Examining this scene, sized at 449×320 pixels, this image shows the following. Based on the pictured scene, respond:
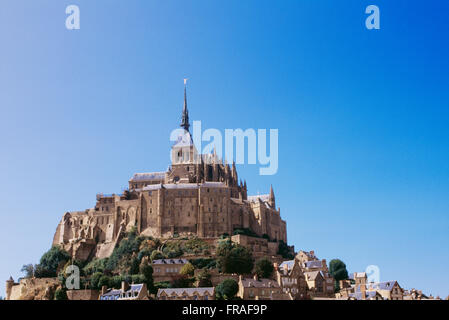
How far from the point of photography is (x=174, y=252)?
86.4m

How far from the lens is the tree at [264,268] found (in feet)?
262

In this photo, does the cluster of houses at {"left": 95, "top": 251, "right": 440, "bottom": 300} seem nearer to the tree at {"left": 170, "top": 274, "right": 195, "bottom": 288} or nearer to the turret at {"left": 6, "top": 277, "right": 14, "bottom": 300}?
the tree at {"left": 170, "top": 274, "right": 195, "bottom": 288}

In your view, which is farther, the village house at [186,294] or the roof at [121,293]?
the roof at [121,293]

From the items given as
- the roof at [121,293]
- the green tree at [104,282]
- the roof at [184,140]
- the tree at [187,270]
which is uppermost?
the roof at [184,140]

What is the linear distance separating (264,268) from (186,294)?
45.6ft

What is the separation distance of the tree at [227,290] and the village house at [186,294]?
113 centimetres

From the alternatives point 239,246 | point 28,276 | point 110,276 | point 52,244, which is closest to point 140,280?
point 110,276

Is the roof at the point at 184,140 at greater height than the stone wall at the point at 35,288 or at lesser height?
greater

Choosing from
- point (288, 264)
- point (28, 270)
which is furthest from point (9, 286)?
point (288, 264)

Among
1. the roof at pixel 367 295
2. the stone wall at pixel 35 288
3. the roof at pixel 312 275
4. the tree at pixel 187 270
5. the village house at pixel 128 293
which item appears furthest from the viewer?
the stone wall at pixel 35 288

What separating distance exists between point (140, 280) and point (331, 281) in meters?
27.2

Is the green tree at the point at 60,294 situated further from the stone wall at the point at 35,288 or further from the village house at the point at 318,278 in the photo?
the village house at the point at 318,278

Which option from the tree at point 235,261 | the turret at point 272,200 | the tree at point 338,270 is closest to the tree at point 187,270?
the tree at point 235,261

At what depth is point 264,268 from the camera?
263ft
